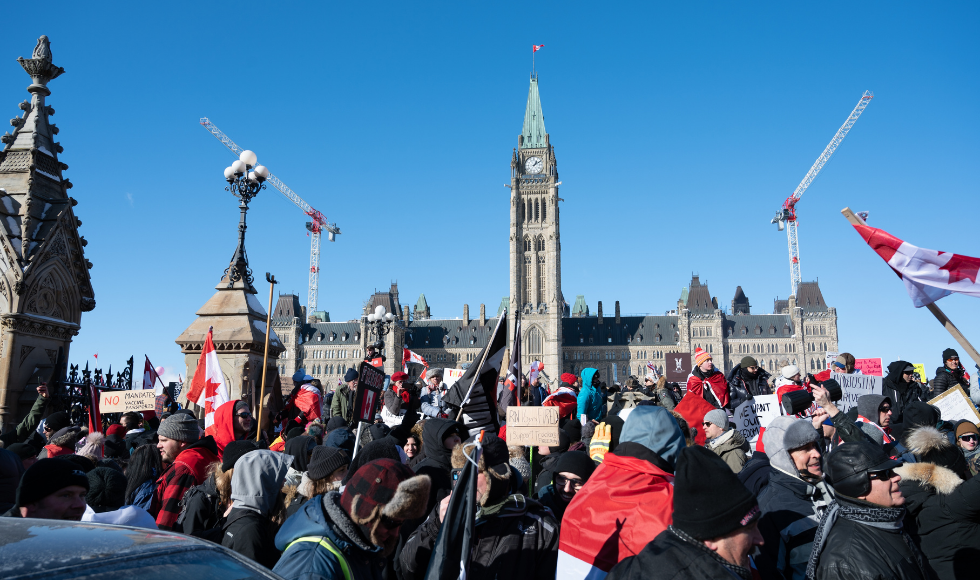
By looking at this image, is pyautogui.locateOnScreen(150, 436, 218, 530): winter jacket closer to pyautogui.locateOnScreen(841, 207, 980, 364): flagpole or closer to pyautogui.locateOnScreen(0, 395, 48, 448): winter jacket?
pyautogui.locateOnScreen(0, 395, 48, 448): winter jacket

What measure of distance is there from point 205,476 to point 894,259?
19.5 ft

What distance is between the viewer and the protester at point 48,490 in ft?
10.3

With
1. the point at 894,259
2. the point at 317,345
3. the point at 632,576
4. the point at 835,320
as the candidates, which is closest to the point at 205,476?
the point at 632,576

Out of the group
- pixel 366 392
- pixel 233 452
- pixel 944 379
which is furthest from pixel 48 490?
pixel 944 379

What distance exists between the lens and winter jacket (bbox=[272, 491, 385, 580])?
102 inches

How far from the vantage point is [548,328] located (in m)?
90.3

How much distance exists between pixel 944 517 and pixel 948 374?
20.3 ft

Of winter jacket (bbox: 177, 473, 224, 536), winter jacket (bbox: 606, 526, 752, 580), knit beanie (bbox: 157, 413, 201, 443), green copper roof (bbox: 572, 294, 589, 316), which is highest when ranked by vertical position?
green copper roof (bbox: 572, 294, 589, 316)

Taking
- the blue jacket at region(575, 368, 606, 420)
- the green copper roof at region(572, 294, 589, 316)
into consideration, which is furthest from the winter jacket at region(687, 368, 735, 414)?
the green copper roof at region(572, 294, 589, 316)

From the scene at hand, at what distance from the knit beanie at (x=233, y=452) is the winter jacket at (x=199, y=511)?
0.71 ft

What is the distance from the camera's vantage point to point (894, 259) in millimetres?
5449

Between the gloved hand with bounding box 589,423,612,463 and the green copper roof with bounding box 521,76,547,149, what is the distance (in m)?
96.2

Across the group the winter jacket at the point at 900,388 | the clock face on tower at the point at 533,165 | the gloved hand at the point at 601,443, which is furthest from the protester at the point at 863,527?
the clock face on tower at the point at 533,165

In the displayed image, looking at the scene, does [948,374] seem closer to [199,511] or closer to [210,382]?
[199,511]
